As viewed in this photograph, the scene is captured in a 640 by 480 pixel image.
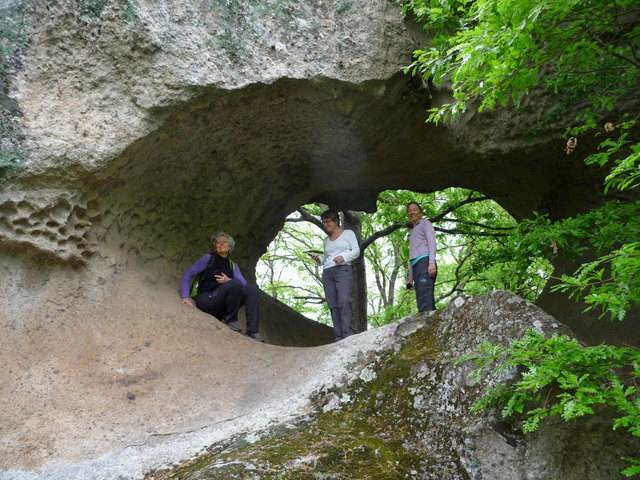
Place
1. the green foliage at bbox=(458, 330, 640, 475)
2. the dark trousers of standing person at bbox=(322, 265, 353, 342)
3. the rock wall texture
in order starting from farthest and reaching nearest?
1. the dark trousers of standing person at bbox=(322, 265, 353, 342)
2. the rock wall texture
3. the green foliage at bbox=(458, 330, 640, 475)

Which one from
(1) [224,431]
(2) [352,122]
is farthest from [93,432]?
(2) [352,122]

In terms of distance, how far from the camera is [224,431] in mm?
4117

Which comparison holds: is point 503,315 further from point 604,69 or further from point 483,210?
point 483,210

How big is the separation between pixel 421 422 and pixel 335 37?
12.1 ft

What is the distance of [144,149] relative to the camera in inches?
209

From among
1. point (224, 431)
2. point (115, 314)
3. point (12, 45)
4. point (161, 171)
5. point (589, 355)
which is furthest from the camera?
point (161, 171)

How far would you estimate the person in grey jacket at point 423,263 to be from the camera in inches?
218

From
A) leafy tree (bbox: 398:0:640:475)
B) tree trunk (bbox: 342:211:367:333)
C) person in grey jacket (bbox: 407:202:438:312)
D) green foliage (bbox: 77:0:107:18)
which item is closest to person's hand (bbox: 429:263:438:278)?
person in grey jacket (bbox: 407:202:438:312)

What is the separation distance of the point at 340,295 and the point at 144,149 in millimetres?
2409

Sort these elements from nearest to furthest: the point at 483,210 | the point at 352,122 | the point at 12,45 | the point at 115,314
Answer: the point at 12,45 < the point at 115,314 < the point at 352,122 < the point at 483,210

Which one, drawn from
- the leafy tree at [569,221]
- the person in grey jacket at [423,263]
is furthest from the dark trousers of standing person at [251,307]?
the leafy tree at [569,221]

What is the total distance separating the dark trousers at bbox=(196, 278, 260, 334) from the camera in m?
5.91

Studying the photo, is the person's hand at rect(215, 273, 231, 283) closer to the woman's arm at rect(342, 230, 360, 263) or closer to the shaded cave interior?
the shaded cave interior

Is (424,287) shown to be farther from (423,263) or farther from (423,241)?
(423,241)
